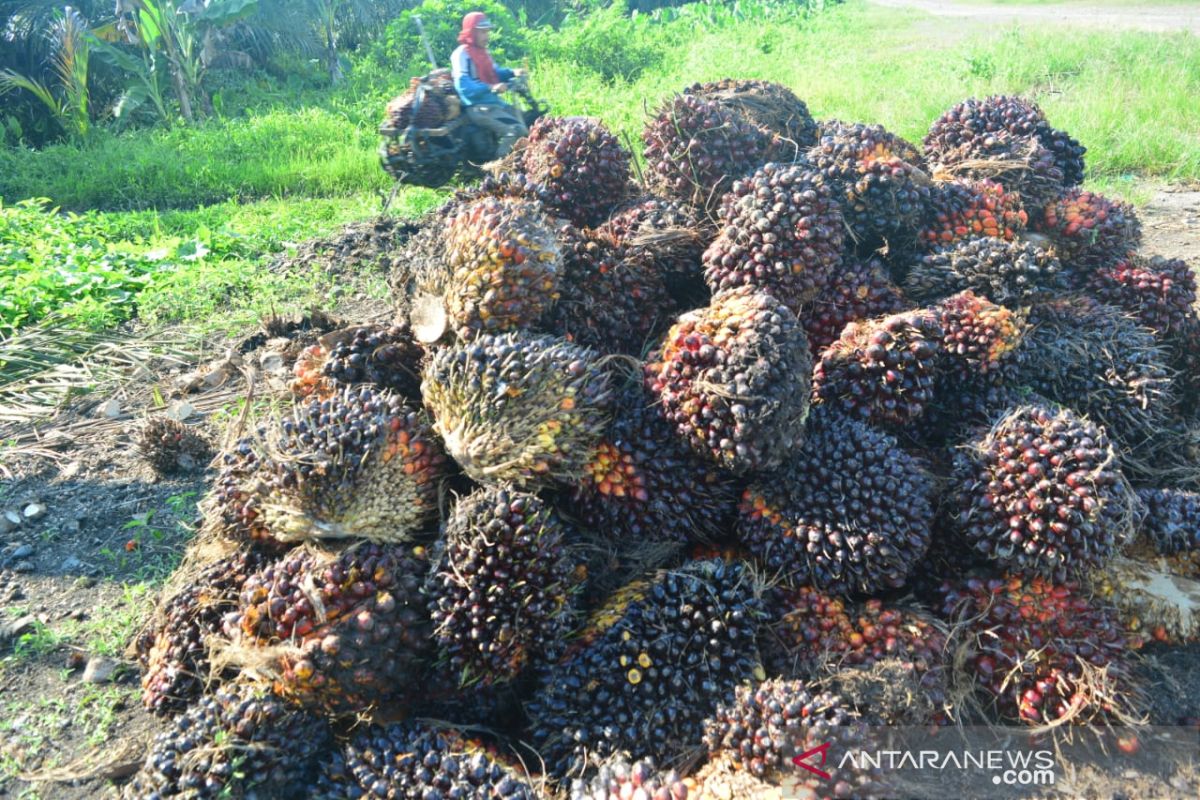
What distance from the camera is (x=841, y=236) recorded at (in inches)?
127

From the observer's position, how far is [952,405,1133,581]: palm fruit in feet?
8.64

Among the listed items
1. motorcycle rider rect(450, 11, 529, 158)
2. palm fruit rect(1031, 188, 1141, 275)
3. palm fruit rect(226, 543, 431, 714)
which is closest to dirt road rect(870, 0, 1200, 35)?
motorcycle rider rect(450, 11, 529, 158)

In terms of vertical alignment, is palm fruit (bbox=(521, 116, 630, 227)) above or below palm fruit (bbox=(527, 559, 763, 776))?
above

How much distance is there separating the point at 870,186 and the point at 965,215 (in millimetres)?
450

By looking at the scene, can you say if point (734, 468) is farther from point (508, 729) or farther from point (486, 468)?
point (508, 729)

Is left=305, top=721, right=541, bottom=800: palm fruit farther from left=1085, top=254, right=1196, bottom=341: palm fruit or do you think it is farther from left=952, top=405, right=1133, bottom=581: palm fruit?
left=1085, top=254, right=1196, bottom=341: palm fruit

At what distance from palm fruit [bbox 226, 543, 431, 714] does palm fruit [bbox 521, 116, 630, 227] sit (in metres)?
1.83

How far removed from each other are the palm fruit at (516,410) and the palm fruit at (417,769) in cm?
80

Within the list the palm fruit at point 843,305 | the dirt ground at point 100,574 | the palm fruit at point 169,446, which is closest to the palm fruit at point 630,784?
the dirt ground at point 100,574

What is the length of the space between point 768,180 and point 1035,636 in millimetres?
1873


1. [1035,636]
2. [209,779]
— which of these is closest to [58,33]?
[209,779]

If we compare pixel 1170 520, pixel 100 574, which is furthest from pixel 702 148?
pixel 100 574

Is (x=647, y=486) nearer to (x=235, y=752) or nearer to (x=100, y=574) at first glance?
(x=235, y=752)

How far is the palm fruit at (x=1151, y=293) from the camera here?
359 centimetres
